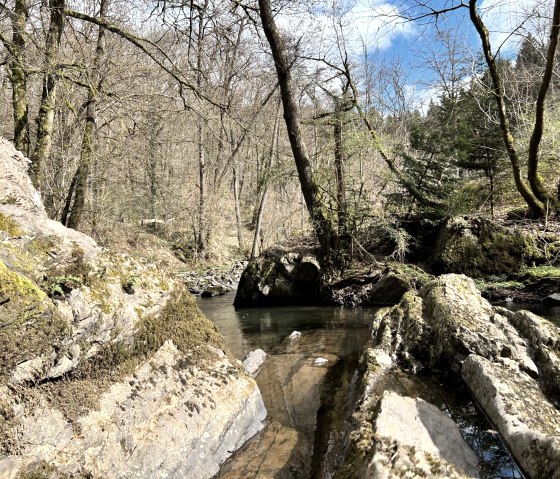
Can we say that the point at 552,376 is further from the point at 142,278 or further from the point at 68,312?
the point at 68,312

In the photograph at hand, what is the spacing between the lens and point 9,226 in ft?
10.3

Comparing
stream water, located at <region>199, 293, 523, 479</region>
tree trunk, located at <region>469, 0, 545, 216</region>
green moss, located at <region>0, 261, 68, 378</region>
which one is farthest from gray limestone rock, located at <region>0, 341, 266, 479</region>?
tree trunk, located at <region>469, 0, 545, 216</region>

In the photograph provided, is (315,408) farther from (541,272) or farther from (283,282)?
(541,272)

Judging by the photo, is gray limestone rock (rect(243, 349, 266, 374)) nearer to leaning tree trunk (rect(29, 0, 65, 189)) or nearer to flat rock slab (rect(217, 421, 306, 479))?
flat rock slab (rect(217, 421, 306, 479))

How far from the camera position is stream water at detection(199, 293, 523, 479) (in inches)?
123

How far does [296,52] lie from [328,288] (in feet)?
20.7

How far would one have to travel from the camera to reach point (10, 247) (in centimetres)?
298

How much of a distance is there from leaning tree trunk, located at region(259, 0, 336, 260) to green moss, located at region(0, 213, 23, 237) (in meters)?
8.39

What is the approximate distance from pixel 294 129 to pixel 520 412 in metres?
8.86

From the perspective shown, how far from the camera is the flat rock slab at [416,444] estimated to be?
89.7 inches

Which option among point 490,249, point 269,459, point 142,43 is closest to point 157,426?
point 269,459

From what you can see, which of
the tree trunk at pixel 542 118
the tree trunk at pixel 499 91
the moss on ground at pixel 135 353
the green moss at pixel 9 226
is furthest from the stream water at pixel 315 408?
the tree trunk at pixel 499 91

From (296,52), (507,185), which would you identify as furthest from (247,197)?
(296,52)

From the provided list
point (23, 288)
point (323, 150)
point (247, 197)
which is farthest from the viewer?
point (247, 197)
